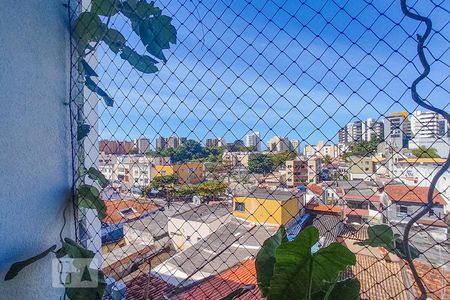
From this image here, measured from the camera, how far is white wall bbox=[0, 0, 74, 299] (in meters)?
0.86

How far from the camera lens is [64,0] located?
1.06 meters

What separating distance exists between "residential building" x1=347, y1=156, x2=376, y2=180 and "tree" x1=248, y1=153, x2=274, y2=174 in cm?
23

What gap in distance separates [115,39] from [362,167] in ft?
2.99

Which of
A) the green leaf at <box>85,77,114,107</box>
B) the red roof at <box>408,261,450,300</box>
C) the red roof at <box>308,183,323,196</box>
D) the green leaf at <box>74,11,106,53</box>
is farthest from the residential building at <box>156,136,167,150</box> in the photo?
the red roof at <box>408,261,450,300</box>

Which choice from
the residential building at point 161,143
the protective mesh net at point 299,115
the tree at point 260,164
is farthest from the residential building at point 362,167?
the residential building at point 161,143

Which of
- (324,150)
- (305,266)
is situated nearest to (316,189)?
(324,150)

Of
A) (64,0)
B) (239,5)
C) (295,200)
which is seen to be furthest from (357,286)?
(64,0)

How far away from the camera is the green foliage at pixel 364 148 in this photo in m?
0.69

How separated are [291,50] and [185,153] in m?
0.50

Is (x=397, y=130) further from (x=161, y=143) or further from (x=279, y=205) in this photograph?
(x=161, y=143)

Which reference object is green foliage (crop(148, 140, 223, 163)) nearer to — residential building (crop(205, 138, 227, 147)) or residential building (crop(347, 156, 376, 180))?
residential building (crop(205, 138, 227, 147))

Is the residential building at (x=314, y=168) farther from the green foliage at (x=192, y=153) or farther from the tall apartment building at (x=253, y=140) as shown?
the green foliage at (x=192, y=153)

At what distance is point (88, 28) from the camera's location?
1.04 metres

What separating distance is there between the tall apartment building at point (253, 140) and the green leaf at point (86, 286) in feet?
2.02
